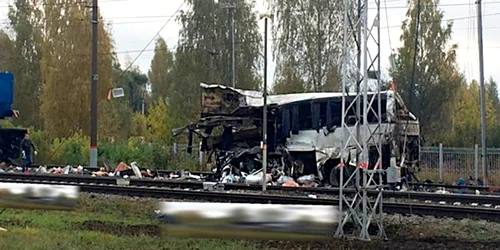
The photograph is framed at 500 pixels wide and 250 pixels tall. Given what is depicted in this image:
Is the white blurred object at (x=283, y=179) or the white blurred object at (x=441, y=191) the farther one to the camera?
the white blurred object at (x=283, y=179)

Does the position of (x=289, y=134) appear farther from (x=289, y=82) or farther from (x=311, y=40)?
(x=311, y=40)

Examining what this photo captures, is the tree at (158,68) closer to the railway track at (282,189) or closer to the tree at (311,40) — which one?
the tree at (311,40)

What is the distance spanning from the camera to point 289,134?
27.8 meters

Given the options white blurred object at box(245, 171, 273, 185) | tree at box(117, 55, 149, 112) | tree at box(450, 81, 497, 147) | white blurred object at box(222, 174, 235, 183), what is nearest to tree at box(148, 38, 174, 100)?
tree at box(117, 55, 149, 112)

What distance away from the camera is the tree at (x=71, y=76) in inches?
2132

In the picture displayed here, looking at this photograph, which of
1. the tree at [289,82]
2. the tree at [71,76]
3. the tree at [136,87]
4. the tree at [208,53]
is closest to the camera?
the tree at [289,82]

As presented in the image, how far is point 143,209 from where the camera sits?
59.2 ft

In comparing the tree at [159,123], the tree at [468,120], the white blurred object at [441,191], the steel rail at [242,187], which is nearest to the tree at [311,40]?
the tree at [468,120]

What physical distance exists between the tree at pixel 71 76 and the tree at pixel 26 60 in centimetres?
612

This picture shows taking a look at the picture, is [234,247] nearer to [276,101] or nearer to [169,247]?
[169,247]

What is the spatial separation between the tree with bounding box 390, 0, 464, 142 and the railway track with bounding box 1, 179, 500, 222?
30.0m

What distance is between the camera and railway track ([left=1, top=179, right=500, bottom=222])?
56.7ft

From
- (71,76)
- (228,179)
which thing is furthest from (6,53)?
(228,179)

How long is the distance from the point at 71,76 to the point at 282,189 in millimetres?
34192
